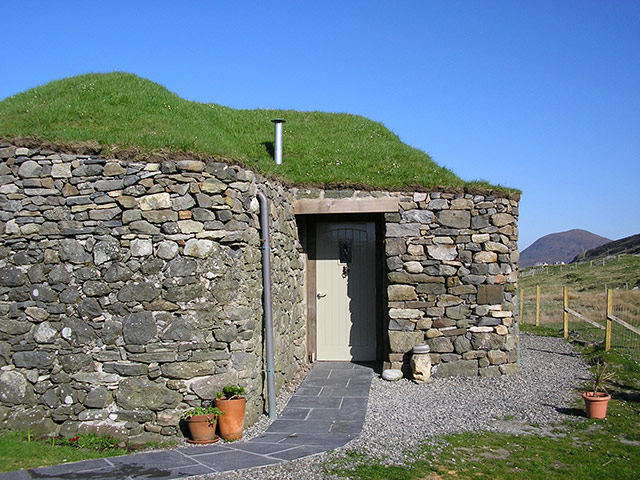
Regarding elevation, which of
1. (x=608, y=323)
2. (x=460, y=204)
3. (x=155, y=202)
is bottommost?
(x=608, y=323)

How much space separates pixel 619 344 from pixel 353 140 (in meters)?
7.09

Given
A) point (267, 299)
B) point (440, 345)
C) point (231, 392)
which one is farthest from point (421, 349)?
point (231, 392)

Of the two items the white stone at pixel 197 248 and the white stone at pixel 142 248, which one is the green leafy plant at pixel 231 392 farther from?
the white stone at pixel 142 248

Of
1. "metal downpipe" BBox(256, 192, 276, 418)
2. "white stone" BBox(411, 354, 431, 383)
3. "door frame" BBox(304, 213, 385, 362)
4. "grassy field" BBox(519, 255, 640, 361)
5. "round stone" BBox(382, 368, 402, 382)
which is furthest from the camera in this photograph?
"grassy field" BBox(519, 255, 640, 361)

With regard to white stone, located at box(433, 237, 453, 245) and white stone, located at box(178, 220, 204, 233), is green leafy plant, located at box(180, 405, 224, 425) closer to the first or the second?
white stone, located at box(178, 220, 204, 233)

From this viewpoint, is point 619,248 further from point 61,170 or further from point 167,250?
point 61,170

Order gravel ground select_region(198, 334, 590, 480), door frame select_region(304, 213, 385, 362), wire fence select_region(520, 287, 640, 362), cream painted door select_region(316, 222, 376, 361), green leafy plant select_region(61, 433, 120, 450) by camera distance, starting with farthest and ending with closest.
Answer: wire fence select_region(520, 287, 640, 362) < cream painted door select_region(316, 222, 376, 361) < door frame select_region(304, 213, 385, 362) < green leafy plant select_region(61, 433, 120, 450) < gravel ground select_region(198, 334, 590, 480)

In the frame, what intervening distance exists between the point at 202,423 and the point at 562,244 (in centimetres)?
15518

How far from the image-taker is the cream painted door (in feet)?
33.3

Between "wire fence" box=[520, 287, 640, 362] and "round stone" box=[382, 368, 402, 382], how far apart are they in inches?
167

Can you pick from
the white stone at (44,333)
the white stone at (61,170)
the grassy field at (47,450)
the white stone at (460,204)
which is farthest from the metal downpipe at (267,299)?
the white stone at (460,204)

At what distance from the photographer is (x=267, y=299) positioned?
282 inches

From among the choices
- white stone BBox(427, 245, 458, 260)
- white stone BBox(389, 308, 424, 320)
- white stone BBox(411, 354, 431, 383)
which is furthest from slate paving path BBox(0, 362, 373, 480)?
white stone BBox(427, 245, 458, 260)

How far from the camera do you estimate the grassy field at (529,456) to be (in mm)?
5078
